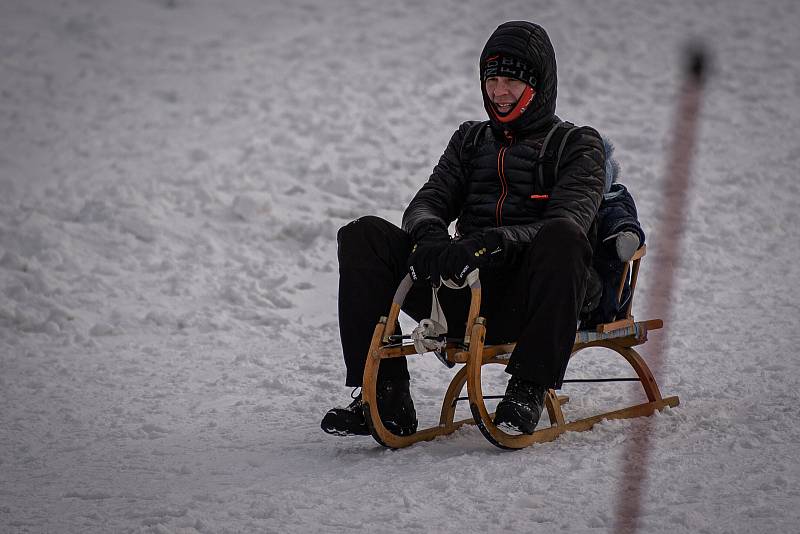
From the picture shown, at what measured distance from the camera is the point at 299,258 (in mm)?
6715

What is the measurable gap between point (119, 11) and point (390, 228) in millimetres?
9002

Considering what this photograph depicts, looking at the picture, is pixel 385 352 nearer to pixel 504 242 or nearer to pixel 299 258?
pixel 504 242

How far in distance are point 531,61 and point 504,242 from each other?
806 mm

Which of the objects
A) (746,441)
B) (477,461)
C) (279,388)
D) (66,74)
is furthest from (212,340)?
(66,74)

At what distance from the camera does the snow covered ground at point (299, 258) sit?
3.07m

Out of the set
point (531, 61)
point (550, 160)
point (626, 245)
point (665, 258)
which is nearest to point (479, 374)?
point (626, 245)

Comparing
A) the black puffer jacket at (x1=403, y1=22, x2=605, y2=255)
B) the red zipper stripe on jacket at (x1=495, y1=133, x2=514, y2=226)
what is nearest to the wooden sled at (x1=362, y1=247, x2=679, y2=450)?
the black puffer jacket at (x1=403, y1=22, x2=605, y2=255)

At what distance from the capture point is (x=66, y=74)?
988 cm

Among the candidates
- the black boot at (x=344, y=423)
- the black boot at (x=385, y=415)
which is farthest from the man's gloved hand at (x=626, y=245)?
Result: the black boot at (x=344, y=423)

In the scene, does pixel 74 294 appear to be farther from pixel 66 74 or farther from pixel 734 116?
pixel 734 116

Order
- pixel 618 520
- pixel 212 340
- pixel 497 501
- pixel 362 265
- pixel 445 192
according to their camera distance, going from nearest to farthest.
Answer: pixel 618 520 → pixel 497 501 → pixel 362 265 → pixel 445 192 → pixel 212 340

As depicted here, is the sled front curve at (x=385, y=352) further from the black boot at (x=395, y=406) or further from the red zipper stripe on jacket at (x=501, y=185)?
the red zipper stripe on jacket at (x=501, y=185)

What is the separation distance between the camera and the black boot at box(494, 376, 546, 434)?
10.8ft

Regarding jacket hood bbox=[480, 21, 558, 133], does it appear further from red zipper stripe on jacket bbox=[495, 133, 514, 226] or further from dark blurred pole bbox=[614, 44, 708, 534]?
dark blurred pole bbox=[614, 44, 708, 534]
